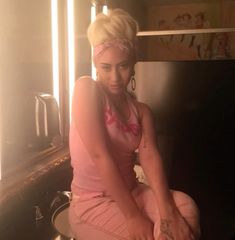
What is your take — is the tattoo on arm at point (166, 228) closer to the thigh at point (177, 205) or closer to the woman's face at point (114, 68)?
the thigh at point (177, 205)

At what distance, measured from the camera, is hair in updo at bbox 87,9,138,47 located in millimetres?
746

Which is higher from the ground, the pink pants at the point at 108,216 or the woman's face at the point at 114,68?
the woman's face at the point at 114,68

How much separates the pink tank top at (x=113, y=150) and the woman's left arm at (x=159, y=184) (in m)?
0.03

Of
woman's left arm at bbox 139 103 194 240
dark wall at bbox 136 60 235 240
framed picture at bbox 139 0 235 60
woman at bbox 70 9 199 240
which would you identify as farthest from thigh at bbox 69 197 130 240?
framed picture at bbox 139 0 235 60

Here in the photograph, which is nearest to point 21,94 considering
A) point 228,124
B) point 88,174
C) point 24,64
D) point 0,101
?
point 24,64

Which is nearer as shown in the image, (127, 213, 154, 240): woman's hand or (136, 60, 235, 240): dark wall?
(127, 213, 154, 240): woman's hand

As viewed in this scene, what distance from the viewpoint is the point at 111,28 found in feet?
2.46

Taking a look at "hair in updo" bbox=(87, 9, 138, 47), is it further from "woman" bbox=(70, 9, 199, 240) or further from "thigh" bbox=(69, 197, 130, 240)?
"thigh" bbox=(69, 197, 130, 240)

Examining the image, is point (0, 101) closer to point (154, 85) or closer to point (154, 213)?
point (154, 213)

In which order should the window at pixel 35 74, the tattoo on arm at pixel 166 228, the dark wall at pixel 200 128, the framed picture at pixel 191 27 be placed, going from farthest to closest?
the framed picture at pixel 191 27
the dark wall at pixel 200 128
the window at pixel 35 74
the tattoo on arm at pixel 166 228

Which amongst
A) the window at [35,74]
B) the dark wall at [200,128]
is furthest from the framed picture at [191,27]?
the window at [35,74]

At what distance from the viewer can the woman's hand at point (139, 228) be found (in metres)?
0.68

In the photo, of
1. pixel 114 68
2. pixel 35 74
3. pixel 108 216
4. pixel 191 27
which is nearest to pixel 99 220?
pixel 108 216

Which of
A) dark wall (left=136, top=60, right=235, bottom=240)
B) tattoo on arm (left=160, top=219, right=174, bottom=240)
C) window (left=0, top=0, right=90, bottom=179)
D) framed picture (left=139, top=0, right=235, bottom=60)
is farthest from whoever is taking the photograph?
framed picture (left=139, top=0, right=235, bottom=60)
